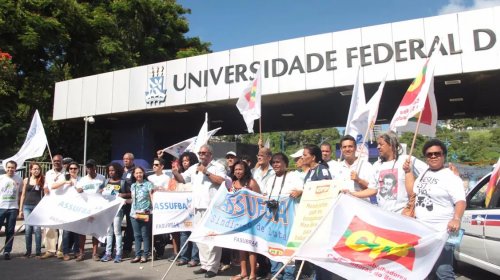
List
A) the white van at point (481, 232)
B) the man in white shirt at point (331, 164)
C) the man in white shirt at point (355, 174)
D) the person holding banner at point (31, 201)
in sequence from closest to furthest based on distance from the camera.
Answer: the man in white shirt at point (355, 174) < the white van at point (481, 232) < the man in white shirt at point (331, 164) < the person holding banner at point (31, 201)

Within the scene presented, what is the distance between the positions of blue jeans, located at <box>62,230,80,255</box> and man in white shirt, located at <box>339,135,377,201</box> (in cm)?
515

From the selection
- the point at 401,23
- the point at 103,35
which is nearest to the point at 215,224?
the point at 401,23

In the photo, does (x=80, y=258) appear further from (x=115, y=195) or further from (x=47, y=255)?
(x=115, y=195)

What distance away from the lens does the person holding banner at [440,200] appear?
3.93 metres

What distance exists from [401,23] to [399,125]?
330 inches

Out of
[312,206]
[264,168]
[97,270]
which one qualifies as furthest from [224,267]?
[312,206]

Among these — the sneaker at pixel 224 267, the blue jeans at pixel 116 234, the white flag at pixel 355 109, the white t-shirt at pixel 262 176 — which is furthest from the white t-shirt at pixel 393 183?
the blue jeans at pixel 116 234

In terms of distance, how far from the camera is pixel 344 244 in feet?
13.5

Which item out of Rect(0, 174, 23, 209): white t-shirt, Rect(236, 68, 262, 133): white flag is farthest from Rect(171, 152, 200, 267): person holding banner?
Rect(0, 174, 23, 209): white t-shirt

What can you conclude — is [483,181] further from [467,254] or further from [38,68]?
[38,68]

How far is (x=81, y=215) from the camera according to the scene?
7.54 m

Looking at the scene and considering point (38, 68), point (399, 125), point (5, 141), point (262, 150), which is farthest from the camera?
point (38, 68)

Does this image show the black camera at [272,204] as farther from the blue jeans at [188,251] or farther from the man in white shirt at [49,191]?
the man in white shirt at [49,191]

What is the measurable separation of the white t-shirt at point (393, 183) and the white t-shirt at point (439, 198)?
643 mm
